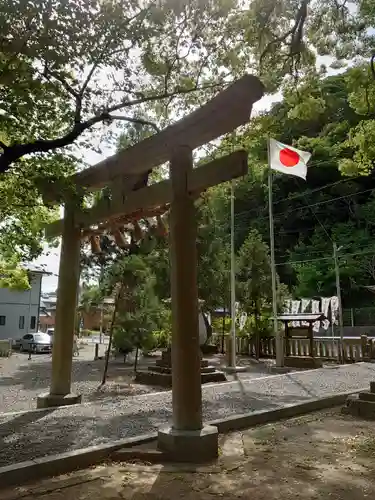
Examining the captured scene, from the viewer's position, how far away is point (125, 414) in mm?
7078

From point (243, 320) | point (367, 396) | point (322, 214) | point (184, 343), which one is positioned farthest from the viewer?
point (322, 214)

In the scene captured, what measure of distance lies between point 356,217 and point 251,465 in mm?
34989

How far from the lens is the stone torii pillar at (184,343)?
198 inches

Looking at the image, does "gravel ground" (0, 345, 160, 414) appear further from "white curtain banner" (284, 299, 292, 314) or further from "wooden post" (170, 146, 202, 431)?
"white curtain banner" (284, 299, 292, 314)

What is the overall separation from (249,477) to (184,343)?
5.29 feet

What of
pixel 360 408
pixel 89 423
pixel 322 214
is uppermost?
pixel 322 214

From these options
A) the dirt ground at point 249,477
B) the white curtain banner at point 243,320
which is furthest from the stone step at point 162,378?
the white curtain banner at point 243,320

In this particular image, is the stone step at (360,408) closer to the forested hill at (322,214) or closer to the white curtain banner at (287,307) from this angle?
the white curtain banner at (287,307)

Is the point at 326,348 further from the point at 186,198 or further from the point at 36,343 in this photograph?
the point at 36,343

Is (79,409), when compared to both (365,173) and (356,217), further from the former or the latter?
(356,217)

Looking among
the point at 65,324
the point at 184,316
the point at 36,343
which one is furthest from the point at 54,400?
the point at 36,343

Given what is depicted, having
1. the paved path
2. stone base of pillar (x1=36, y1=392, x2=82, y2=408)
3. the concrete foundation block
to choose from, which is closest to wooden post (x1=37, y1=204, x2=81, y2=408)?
stone base of pillar (x1=36, y1=392, x2=82, y2=408)

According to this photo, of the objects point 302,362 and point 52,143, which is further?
point 302,362

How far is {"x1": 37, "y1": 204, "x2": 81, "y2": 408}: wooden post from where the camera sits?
790 centimetres
